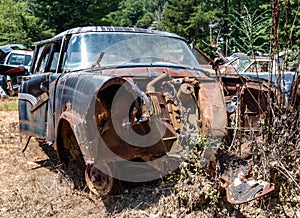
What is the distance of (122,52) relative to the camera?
15.8 feet

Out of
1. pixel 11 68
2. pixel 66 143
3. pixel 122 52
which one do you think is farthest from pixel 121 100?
pixel 11 68

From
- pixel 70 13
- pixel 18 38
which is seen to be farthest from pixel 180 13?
pixel 18 38

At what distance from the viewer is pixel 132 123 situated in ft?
11.3

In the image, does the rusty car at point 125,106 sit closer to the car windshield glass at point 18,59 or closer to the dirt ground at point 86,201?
the dirt ground at point 86,201

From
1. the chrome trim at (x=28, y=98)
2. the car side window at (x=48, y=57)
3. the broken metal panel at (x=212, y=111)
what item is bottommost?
the chrome trim at (x=28, y=98)

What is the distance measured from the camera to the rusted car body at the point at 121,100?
345cm

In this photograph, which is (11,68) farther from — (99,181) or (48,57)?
(99,181)

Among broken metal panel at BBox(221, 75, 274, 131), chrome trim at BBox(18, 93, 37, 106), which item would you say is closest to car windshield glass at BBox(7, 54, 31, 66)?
chrome trim at BBox(18, 93, 37, 106)

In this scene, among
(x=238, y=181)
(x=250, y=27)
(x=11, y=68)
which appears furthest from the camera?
(x=11, y=68)

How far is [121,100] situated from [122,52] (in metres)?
1.53

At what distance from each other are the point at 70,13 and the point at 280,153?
24463 mm

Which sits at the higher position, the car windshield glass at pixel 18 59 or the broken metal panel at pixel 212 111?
the broken metal panel at pixel 212 111

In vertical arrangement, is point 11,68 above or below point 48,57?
below

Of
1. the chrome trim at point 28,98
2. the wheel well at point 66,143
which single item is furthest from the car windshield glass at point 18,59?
the wheel well at point 66,143
